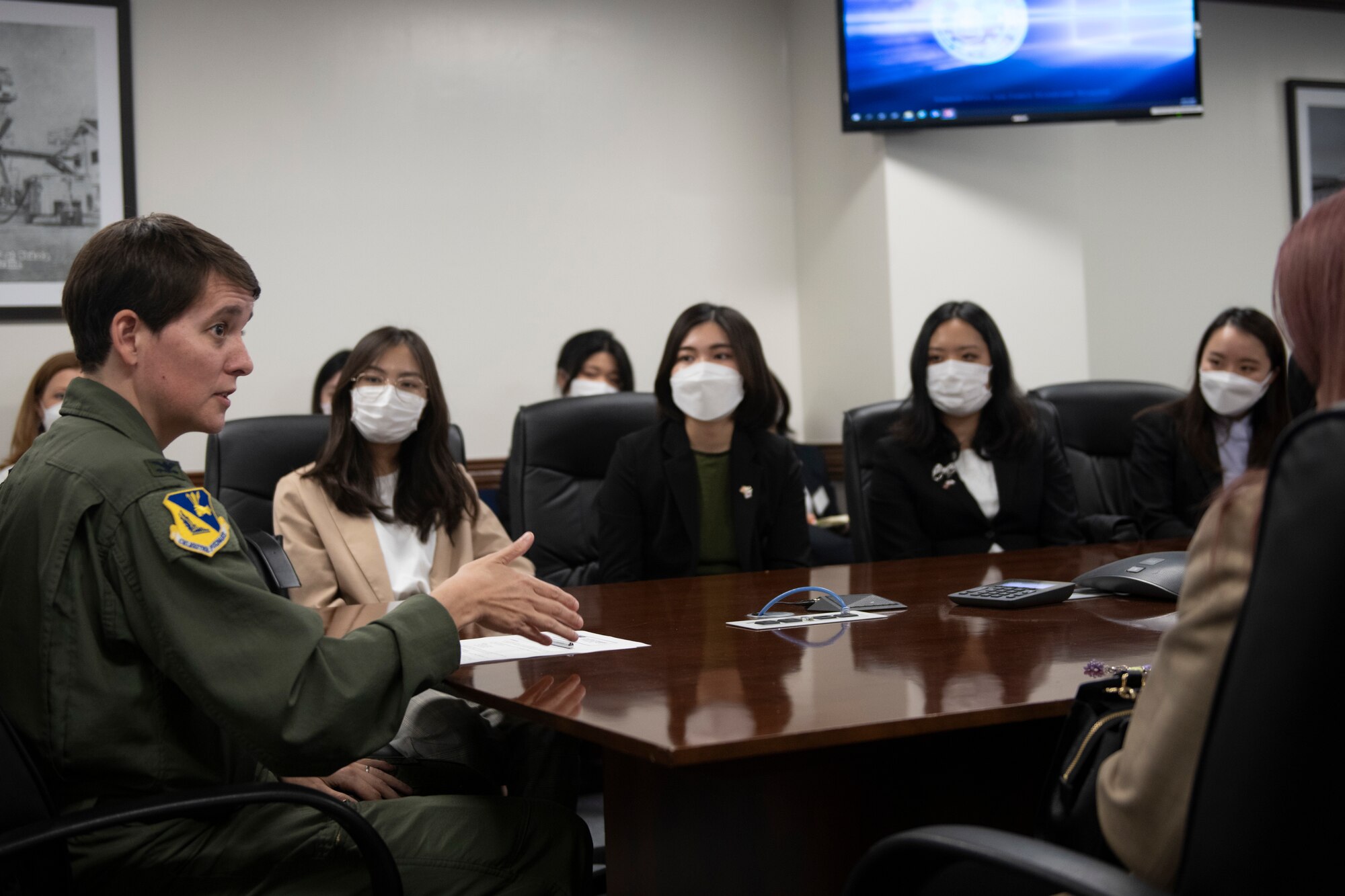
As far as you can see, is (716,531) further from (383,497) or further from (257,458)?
(257,458)

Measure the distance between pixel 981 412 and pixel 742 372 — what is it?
72 centimetres

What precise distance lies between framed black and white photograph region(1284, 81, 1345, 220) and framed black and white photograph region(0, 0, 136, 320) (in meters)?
4.76

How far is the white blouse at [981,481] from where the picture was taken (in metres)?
3.03

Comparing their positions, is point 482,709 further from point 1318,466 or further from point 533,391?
point 533,391

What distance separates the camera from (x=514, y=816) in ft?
4.66

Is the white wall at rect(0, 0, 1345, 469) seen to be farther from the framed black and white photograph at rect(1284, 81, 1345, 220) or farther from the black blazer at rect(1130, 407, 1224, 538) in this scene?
the black blazer at rect(1130, 407, 1224, 538)

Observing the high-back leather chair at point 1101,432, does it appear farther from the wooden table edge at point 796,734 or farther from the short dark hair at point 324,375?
the wooden table edge at point 796,734

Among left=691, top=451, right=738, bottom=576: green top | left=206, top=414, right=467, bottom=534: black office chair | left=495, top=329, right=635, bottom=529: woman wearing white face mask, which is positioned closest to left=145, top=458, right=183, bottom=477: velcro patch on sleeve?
left=206, top=414, right=467, bottom=534: black office chair

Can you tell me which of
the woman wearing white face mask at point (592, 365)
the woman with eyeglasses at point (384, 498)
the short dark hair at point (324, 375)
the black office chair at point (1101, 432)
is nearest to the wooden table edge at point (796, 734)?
the woman with eyeglasses at point (384, 498)

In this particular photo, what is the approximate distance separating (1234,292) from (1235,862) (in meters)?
5.01

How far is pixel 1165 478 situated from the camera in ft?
11.1

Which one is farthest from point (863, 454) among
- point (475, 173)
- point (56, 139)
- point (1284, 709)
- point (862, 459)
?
point (56, 139)

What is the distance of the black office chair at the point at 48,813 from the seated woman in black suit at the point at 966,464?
212cm

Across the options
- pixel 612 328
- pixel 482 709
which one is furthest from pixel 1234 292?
pixel 482 709
